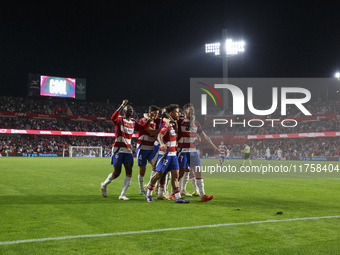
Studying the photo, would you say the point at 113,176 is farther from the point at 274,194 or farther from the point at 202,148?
the point at 202,148

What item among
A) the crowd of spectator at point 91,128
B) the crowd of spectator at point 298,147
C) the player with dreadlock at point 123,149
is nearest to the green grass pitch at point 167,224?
the player with dreadlock at point 123,149

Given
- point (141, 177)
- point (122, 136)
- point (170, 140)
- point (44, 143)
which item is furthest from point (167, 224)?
point (44, 143)

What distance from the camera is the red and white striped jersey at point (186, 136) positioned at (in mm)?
8930

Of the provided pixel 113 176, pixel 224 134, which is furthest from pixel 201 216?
pixel 224 134

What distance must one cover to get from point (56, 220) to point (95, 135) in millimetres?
58430

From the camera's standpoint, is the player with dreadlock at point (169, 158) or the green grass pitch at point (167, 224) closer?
the green grass pitch at point (167, 224)

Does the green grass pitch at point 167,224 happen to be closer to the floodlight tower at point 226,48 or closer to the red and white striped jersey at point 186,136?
the red and white striped jersey at point 186,136

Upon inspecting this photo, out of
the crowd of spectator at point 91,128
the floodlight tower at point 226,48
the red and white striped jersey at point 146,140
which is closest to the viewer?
the red and white striped jersey at point 146,140

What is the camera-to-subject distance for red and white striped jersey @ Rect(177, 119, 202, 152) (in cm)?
893

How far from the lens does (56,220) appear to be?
6.11 meters

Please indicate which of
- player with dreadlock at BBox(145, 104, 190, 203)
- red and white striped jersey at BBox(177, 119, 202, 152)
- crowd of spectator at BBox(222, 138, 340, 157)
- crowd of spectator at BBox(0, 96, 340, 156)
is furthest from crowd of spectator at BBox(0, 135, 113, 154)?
player with dreadlock at BBox(145, 104, 190, 203)

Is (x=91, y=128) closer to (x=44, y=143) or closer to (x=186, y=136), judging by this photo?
(x=44, y=143)

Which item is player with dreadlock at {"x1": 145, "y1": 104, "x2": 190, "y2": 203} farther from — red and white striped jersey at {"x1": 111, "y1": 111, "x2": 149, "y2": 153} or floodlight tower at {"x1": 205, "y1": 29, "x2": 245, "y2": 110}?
floodlight tower at {"x1": 205, "y1": 29, "x2": 245, "y2": 110}

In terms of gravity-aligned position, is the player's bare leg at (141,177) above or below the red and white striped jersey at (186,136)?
below
